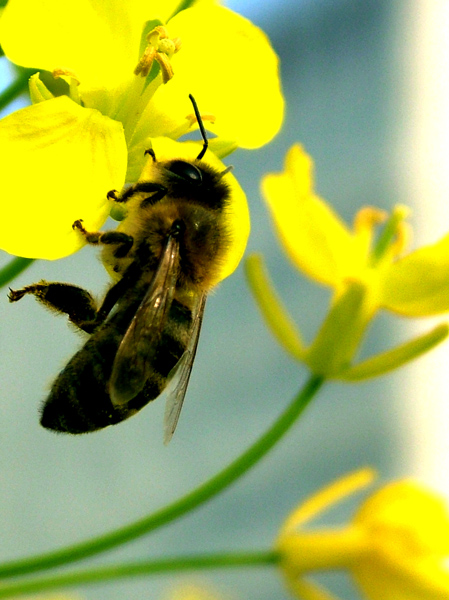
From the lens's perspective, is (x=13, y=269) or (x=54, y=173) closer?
(x=54, y=173)

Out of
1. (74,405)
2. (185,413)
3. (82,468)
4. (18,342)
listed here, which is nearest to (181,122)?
(74,405)

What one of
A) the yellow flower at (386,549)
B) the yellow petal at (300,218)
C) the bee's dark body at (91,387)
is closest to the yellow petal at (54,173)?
the bee's dark body at (91,387)

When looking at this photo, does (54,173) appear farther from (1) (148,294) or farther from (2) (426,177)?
(2) (426,177)

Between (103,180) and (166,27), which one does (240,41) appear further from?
(103,180)

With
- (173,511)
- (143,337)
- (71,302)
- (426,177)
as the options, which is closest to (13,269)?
(71,302)

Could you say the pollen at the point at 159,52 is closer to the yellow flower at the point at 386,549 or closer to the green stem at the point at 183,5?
the green stem at the point at 183,5
